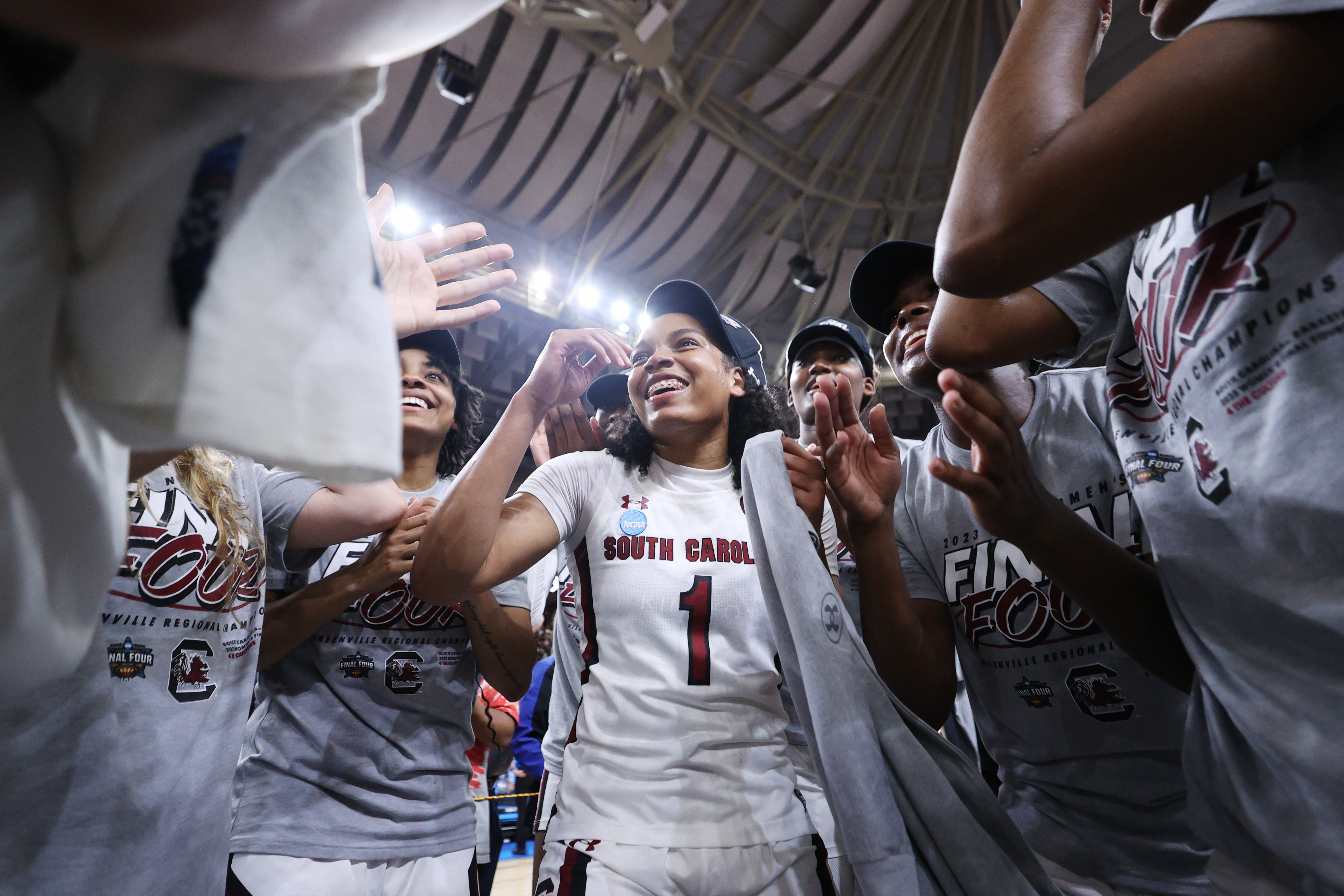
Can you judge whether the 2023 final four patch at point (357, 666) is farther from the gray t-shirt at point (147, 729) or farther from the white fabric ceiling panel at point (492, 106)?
→ the white fabric ceiling panel at point (492, 106)

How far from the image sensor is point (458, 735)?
2.27 meters

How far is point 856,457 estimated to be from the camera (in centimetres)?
169

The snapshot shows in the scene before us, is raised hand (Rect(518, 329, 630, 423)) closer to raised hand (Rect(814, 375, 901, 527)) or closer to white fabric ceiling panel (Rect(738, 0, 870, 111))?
raised hand (Rect(814, 375, 901, 527))

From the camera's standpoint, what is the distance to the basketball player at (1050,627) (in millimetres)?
1332

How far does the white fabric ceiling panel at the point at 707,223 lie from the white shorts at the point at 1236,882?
36.1ft

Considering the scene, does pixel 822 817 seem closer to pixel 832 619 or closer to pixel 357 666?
pixel 832 619

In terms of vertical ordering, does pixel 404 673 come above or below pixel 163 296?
below

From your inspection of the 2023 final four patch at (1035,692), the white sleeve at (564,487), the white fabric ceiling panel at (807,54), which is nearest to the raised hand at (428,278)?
the white sleeve at (564,487)

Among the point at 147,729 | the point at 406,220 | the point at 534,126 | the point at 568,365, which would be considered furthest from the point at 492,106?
the point at 147,729

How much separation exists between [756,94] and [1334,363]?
10.3 m

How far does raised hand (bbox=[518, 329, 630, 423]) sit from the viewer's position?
191 centimetres

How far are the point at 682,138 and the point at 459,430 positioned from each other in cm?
872

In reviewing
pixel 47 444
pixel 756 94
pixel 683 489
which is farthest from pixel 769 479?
pixel 756 94

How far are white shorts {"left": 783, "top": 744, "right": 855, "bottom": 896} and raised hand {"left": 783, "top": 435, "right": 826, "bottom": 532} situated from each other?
614 millimetres
